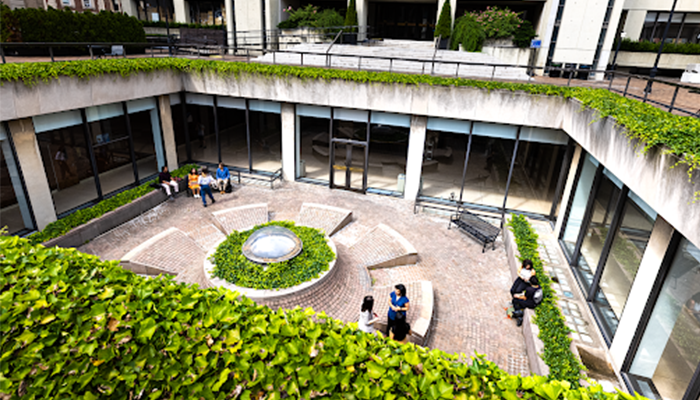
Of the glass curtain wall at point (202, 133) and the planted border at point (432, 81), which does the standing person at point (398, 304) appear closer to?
the planted border at point (432, 81)

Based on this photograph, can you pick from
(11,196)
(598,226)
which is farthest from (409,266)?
(11,196)

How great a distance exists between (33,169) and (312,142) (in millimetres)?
13361

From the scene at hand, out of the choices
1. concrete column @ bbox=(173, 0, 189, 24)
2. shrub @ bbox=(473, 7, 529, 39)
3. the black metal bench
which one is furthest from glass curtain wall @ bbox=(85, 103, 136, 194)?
concrete column @ bbox=(173, 0, 189, 24)

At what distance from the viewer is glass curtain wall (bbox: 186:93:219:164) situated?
1997 cm

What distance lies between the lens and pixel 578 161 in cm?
1274

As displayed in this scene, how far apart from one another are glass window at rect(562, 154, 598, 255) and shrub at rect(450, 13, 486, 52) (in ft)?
48.1

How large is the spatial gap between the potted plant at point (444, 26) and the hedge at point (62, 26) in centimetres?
1886

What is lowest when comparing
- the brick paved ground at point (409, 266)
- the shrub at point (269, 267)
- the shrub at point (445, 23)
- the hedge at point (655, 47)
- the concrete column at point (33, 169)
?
the brick paved ground at point (409, 266)

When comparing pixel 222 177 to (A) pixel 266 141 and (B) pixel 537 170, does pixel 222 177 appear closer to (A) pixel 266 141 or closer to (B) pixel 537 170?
(A) pixel 266 141

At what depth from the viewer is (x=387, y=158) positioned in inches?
825

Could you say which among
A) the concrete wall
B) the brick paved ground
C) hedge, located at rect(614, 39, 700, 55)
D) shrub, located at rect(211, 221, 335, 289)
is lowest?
the brick paved ground

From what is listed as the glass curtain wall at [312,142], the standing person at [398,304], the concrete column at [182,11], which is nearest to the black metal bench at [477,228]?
the standing person at [398,304]

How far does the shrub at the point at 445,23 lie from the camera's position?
82.7 ft

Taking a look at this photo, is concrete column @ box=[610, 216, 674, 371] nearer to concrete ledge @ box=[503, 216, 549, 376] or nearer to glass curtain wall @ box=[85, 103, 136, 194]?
concrete ledge @ box=[503, 216, 549, 376]
